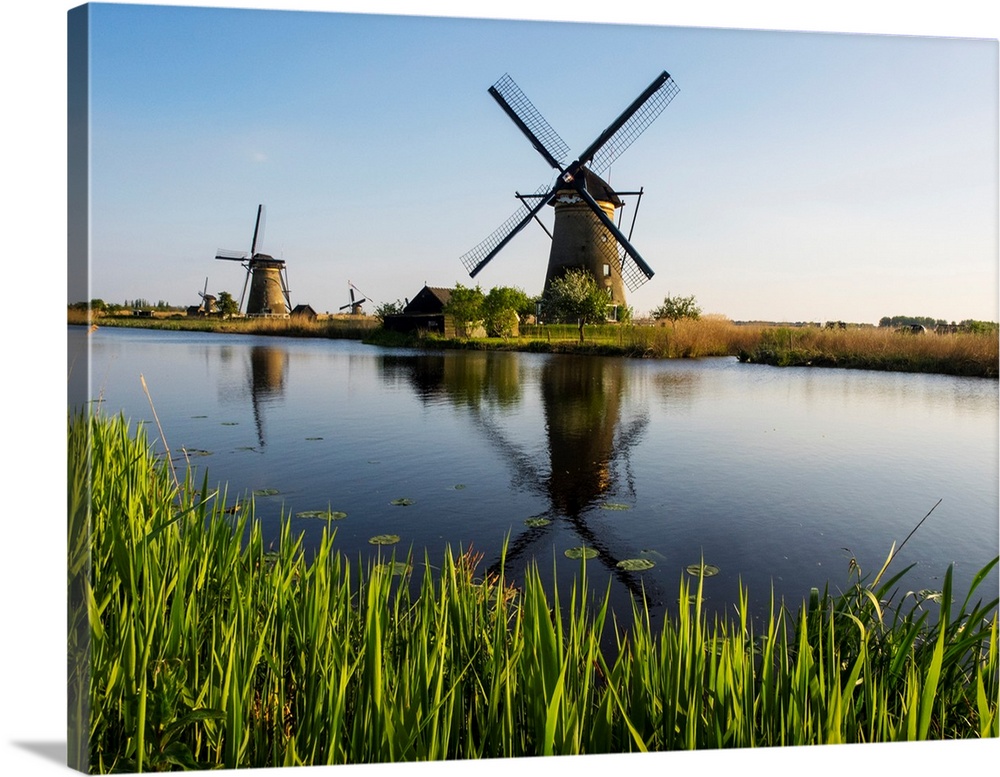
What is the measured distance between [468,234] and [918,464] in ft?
11.9

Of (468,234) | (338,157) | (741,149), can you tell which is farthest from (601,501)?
(338,157)

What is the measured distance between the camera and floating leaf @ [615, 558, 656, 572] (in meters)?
3.94

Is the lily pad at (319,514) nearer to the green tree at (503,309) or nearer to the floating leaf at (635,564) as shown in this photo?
the floating leaf at (635,564)

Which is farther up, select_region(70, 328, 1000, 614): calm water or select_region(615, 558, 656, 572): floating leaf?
select_region(70, 328, 1000, 614): calm water

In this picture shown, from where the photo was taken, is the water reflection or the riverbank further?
the water reflection

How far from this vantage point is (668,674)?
6.59 ft

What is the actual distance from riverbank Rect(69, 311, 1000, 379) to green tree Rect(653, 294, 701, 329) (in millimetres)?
341

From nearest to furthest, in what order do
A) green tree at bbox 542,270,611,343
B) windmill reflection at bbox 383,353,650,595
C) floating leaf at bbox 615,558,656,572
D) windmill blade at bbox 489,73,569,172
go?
floating leaf at bbox 615,558,656,572
windmill blade at bbox 489,73,569,172
windmill reflection at bbox 383,353,650,595
green tree at bbox 542,270,611,343

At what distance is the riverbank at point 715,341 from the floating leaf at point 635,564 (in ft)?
6.06

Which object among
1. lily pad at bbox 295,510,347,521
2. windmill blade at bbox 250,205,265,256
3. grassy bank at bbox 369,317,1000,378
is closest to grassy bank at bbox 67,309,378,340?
grassy bank at bbox 369,317,1000,378

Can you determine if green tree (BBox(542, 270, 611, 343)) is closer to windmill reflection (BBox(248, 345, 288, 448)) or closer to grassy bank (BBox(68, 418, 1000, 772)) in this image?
windmill reflection (BBox(248, 345, 288, 448))

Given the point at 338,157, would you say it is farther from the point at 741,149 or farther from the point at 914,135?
the point at 914,135

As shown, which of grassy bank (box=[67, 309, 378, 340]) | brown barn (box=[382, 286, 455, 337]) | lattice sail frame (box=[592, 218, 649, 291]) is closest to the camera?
grassy bank (box=[67, 309, 378, 340])

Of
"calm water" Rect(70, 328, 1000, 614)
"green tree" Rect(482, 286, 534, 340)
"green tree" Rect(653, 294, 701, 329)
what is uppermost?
"green tree" Rect(482, 286, 534, 340)
